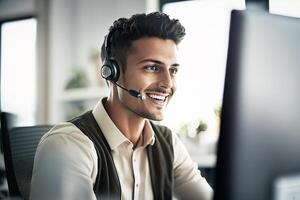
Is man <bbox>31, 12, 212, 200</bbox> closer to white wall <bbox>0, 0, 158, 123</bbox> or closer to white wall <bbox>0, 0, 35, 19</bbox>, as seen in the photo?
white wall <bbox>0, 0, 158, 123</bbox>

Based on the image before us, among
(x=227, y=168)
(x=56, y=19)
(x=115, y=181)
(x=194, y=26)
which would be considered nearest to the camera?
(x=227, y=168)

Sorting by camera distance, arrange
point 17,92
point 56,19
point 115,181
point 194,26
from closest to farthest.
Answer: point 115,181, point 194,26, point 56,19, point 17,92

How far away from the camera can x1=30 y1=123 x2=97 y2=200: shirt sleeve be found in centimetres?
67

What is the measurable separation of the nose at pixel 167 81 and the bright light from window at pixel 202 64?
143mm

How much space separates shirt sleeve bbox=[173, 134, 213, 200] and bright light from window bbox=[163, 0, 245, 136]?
0.27ft

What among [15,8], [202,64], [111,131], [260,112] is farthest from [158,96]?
[15,8]

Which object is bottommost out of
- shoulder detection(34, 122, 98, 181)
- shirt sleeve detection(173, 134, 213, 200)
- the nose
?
shirt sleeve detection(173, 134, 213, 200)

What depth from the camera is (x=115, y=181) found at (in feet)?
2.31

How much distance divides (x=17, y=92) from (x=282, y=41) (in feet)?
3.16

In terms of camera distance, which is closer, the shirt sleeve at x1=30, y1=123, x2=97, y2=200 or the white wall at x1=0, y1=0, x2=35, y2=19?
the shirt sleeve at x1=30, y1=123, x2=97, y2=200

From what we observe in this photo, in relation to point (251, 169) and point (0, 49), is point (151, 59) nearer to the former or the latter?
point (251, 169)

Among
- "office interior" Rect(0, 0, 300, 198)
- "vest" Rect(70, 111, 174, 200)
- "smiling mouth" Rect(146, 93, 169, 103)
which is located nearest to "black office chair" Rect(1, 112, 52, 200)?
"office interior" Rect(0, 0, 300, 198)

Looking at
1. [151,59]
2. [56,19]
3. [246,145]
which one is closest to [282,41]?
[246,145]

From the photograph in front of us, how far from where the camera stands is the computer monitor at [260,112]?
32 cm
